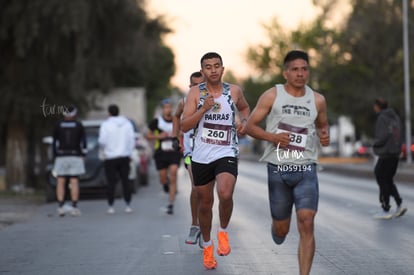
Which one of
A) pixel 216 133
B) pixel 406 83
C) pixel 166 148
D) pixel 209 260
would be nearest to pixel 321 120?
A: pixel 216 133

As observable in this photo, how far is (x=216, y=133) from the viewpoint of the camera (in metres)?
7.67

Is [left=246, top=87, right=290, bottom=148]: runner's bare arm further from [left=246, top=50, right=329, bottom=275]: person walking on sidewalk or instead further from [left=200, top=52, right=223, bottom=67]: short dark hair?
[left=200, top=52, right=223, bottom=67]: short dark hair

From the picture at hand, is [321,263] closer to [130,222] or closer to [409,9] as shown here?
[130,222]

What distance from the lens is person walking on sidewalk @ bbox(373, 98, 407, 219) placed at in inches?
492

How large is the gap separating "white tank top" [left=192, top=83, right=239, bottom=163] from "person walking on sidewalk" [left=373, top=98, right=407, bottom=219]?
5.37 m

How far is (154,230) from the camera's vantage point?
11.2 metres

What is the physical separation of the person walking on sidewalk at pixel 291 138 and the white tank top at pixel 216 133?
0.99m

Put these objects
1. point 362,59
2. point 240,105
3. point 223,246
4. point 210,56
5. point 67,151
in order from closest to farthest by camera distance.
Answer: point 223,246 < point 210,56 < point 240,105 < point 67,151 < point 362,59

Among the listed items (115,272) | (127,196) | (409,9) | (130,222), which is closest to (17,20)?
(127,196)

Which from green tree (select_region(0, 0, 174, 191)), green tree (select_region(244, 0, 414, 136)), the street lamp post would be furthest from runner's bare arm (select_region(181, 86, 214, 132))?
green tree (select_region(244, 0, 414, 136))

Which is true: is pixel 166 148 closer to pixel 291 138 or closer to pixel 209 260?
pixel 209 260

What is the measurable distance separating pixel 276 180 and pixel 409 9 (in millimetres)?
37299

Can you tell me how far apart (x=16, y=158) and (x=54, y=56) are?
10.8 feet

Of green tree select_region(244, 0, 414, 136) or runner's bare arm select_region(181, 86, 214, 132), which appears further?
green tree select_region(244, 0, 414, 136)
